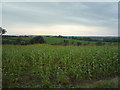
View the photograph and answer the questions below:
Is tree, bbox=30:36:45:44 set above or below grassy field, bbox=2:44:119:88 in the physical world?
above

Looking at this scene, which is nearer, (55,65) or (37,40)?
(55,65)

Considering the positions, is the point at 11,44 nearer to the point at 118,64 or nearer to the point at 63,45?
the point at 63,45

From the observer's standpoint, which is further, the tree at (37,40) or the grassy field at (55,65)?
the tree at (37,40)

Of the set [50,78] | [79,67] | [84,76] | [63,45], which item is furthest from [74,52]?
[50,78]

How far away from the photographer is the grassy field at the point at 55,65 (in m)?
3.88

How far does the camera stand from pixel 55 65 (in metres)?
4.41

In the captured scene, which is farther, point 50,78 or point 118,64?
point 118,64

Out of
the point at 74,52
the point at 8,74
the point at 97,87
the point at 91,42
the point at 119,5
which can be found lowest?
the point at 97,87

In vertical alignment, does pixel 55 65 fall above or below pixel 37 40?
below

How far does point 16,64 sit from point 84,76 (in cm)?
186

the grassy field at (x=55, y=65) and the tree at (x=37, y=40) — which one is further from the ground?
the tree at (x=37, y=40)

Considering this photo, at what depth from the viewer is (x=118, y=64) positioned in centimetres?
475

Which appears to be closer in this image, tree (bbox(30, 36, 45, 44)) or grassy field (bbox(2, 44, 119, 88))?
grassy field (bbox(2, 44, 119, 88))

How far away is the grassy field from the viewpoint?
388 centimetres
